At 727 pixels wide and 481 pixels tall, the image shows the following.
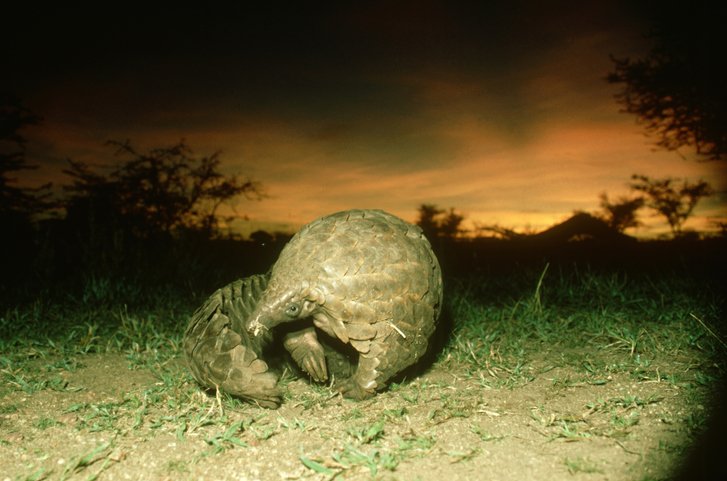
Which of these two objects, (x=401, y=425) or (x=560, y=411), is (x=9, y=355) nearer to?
(x=401, y=425)

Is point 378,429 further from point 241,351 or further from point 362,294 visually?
point 241,351

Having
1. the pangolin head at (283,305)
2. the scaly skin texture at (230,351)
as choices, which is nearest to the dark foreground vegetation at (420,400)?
the scaly skin texture at (230,351)

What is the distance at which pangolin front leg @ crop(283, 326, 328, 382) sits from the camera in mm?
2844

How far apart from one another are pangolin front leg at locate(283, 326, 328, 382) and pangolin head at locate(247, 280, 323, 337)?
409 millimetres

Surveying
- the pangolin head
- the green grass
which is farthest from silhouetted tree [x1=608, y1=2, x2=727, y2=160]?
the pangolin head

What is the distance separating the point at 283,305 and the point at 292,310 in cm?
6

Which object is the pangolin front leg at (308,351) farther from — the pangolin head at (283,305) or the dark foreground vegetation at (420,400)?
the pangolin head at (283,305)

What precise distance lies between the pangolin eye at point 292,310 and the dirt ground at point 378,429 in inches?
21.1

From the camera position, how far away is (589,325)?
3.91 meters

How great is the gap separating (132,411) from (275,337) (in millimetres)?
880

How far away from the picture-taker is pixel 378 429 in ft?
7.48

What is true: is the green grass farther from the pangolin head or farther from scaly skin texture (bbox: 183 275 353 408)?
the pangolin head

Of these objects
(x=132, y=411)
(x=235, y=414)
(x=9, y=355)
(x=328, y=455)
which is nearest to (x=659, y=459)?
(x=328, y=455)

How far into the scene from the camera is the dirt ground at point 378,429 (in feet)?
6.66
